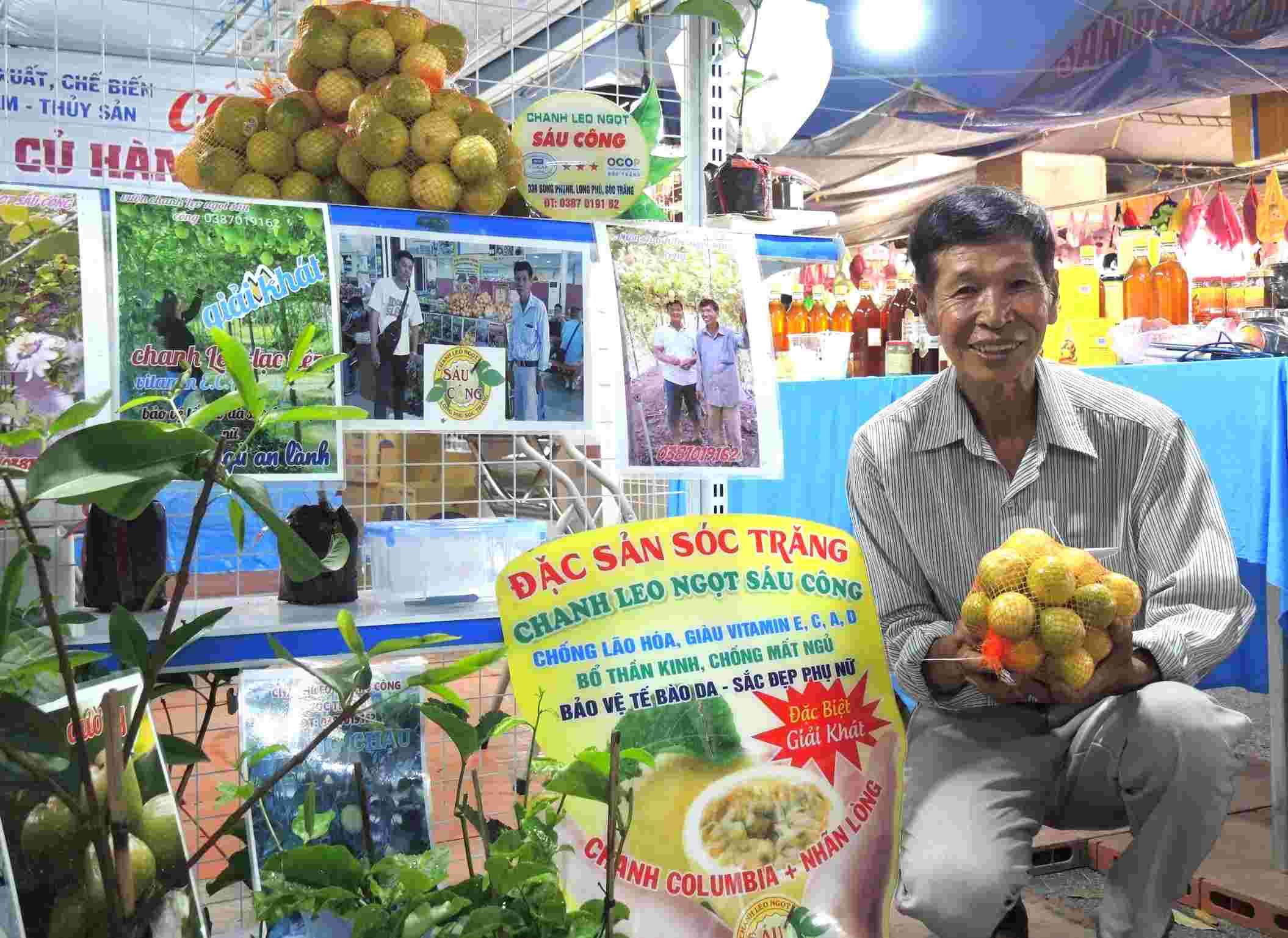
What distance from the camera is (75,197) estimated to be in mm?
1421

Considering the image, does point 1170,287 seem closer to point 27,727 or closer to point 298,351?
point 298,351

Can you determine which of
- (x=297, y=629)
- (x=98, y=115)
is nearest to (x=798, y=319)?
(x=98, y=115)

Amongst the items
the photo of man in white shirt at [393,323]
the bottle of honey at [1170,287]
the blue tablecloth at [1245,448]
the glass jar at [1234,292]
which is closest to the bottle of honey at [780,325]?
the blue tablecloth at [1245,448]

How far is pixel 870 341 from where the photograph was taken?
4.90m

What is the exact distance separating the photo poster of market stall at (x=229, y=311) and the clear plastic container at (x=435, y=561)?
0.18 meters

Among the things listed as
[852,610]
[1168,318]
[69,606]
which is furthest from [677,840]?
[1168,318]

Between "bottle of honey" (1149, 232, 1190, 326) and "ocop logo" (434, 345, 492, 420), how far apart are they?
2983 mm

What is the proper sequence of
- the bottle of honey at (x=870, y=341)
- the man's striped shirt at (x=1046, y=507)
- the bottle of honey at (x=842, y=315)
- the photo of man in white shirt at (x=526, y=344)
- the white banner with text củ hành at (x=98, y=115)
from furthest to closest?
the white banner with text củ hành at (x=98, y=115)
the bottle of honey at (x=842, y=315)
the bottle of honey at (x=870, y=341)
the man's striped shirt at (x=1046, y=507)
the photo of man in white shirt at (x=526, y=344)

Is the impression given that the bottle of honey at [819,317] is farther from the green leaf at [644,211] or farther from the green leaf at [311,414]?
the green leaf at [311,414]

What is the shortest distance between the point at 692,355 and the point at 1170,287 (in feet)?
9.06

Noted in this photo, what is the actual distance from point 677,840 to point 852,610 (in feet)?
1.27

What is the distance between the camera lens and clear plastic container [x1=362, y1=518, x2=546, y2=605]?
166cm

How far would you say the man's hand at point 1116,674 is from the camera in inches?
63.6

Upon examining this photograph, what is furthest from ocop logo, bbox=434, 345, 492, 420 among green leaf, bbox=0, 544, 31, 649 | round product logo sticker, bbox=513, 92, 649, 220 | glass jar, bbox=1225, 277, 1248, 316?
glass jar, bbox=1225, 277, 1248, 316
